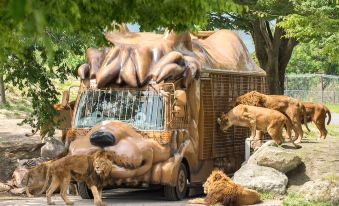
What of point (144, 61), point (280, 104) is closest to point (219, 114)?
point (280, 104)

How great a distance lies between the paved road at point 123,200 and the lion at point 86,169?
637 mm

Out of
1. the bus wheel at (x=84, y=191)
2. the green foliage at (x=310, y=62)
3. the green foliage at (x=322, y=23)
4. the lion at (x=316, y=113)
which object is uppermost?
the green foliage at (x=310, y=62)

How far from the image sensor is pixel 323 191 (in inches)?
578

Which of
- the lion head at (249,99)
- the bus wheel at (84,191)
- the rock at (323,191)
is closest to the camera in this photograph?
the rock at (323,191)

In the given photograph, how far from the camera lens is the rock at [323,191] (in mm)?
14508

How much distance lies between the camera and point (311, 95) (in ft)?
208

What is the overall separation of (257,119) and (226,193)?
3.67 metres

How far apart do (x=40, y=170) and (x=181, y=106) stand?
2906 millimetres

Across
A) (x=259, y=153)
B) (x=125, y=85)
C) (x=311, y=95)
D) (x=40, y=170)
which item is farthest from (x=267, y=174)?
(x=311, y=95)

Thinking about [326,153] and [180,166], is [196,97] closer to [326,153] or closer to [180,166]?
[180,166]

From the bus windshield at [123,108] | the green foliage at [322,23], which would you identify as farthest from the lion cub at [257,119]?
the green foliage at [322,23]

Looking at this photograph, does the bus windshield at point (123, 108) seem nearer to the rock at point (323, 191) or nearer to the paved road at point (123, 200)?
the paved road at point (123, 200)

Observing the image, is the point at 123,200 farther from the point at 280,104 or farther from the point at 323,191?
the point at 280,104

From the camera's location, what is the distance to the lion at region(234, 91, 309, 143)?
738 inches
